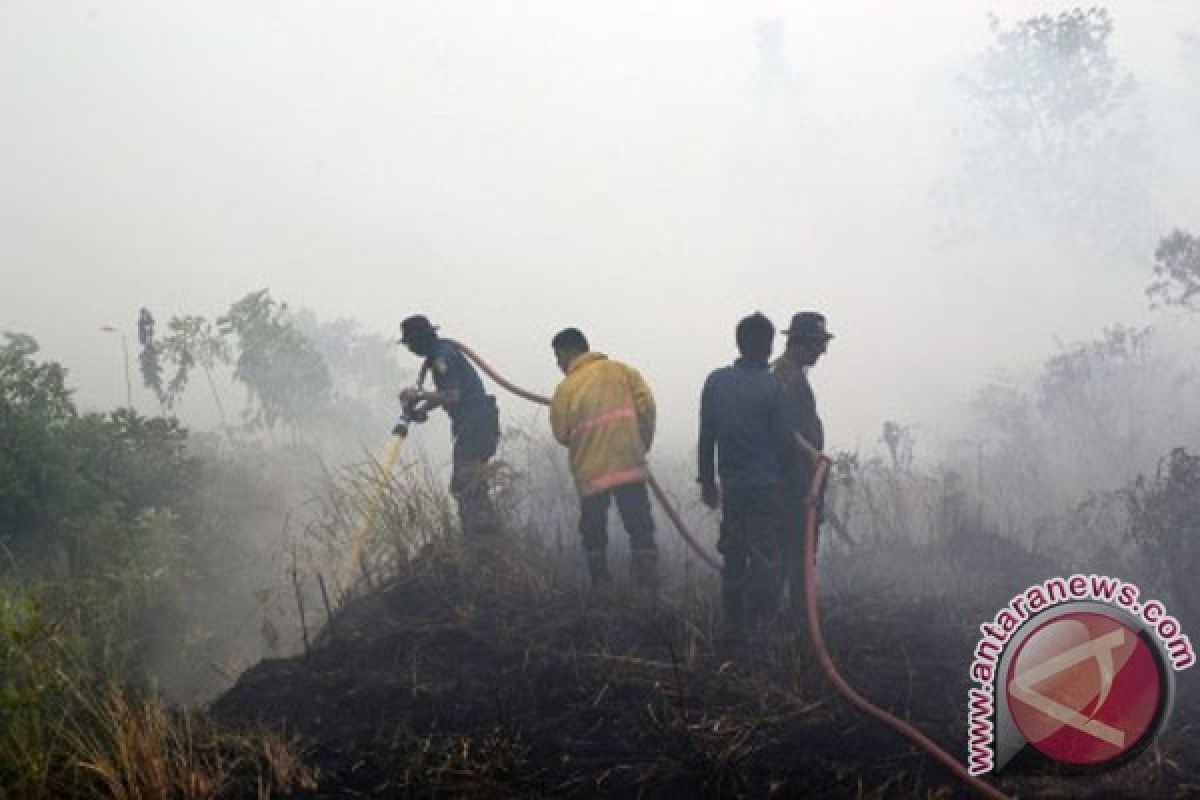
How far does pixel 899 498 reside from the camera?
9633 millimetres

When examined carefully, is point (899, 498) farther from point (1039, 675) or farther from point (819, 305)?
point (819, 305)

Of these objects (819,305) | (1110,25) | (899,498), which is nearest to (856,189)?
(819,305)

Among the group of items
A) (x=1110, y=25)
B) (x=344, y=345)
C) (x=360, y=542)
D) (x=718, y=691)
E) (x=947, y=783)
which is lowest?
(x=947, y=783)

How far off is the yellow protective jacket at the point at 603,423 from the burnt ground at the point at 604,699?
0.77m

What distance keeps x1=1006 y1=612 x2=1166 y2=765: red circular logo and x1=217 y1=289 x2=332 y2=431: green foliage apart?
10.1m

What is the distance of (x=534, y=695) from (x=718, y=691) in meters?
0.85

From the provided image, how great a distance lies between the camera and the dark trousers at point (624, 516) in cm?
687

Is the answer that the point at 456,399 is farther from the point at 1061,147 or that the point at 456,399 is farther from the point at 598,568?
the point at 1061,147

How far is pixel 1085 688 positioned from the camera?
12.5 feet

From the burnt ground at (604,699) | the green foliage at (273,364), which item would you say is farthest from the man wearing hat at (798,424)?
the green foliage at (273,364)

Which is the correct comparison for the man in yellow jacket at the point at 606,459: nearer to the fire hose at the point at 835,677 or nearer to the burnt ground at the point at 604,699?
the fire hose at the point at 835,677

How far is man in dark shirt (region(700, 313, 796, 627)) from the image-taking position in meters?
5.99

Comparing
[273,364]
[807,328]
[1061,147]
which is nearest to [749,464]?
[807,328]

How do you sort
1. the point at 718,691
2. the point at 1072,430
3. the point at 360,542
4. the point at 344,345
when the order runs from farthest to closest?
the point at 344,345 → the point at 1072,430 → the point at 360,542 → the point at 718,691
